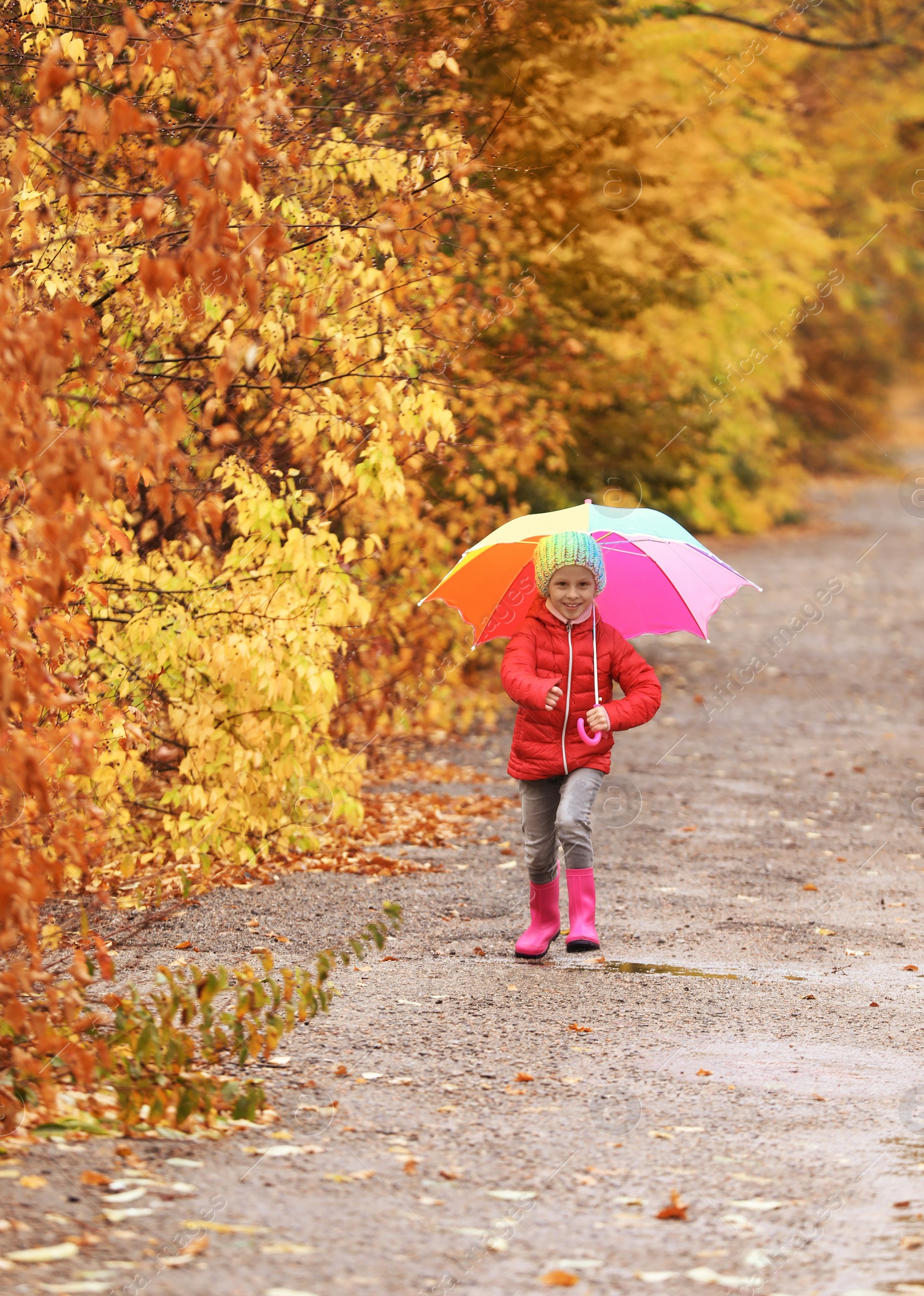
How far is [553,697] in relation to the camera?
19.0ft

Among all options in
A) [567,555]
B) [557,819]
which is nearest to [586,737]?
[557,819]

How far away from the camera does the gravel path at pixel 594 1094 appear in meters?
3.51

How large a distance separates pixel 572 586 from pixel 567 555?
154mm

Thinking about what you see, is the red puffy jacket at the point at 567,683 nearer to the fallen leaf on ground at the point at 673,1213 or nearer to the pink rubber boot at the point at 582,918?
the pink rubber boot at the point at 582,918

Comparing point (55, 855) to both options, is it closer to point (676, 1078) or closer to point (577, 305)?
point (676, 1078)

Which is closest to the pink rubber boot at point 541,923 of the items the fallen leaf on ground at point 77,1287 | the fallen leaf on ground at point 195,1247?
the fallen leaf on ground at point 195,1247

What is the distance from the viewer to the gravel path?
3.51m

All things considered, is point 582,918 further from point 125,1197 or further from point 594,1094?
point 125,1197

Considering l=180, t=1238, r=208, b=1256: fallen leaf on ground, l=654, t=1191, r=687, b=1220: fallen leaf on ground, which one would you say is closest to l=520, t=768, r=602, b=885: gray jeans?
l=654, t=1191, r=687, b=1220: fallen leaf on ground

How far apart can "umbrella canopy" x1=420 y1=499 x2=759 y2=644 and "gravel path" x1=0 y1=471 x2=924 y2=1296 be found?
1.41 m

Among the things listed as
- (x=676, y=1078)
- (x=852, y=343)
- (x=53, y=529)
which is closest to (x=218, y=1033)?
(x=676, y=1078)

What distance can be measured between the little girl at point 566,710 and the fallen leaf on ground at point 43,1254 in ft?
9.34

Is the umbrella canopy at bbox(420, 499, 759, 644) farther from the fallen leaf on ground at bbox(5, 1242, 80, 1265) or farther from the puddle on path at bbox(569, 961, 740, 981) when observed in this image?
the fallen leaf on ground at bbox(5, 1242, 80, 1265)

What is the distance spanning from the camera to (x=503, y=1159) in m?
4.09
